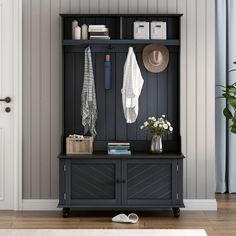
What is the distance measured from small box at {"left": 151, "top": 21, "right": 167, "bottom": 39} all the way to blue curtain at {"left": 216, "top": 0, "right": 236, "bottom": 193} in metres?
1.24

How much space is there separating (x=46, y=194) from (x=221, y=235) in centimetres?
182

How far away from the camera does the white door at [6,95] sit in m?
5.71

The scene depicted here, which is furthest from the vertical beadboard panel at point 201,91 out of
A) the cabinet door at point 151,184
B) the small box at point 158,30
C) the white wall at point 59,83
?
the cabinet door at point 151,184

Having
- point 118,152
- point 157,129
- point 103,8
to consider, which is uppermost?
point 103,8

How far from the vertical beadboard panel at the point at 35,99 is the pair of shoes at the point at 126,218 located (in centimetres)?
91

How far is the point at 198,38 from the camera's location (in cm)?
575

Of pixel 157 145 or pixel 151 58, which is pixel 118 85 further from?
pixel 157 145

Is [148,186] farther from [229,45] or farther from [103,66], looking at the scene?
[229,45]

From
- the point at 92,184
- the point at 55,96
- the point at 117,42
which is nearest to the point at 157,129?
the point at 92,184

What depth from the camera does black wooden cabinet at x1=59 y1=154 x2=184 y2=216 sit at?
5.42 meters

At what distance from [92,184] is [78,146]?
0.38 metres

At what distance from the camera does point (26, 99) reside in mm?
5758

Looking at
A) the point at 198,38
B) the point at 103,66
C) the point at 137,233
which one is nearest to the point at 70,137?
the point at 103,66

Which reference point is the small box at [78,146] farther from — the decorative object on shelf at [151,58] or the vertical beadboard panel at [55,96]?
the decorative object on shelf at [151,58]
